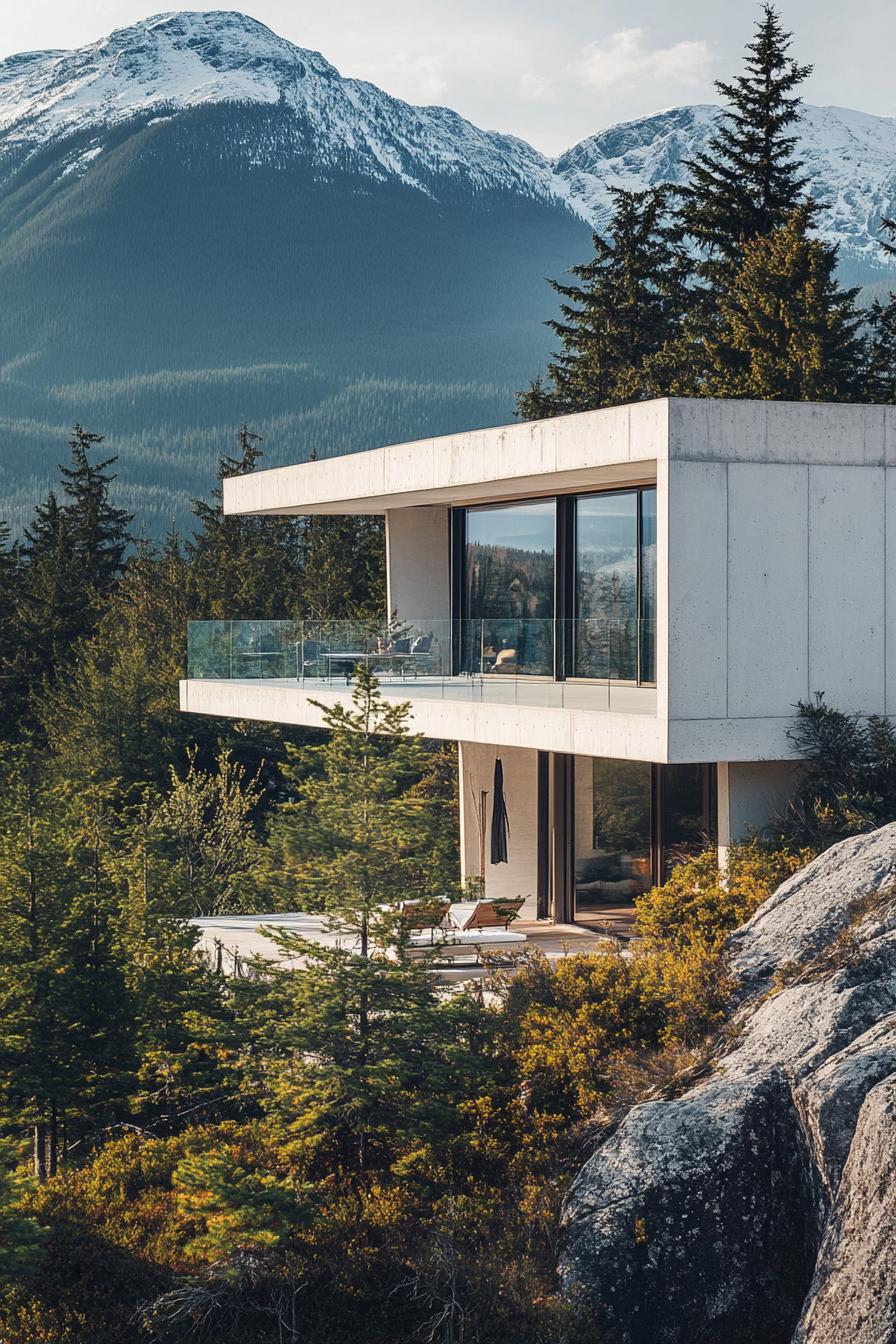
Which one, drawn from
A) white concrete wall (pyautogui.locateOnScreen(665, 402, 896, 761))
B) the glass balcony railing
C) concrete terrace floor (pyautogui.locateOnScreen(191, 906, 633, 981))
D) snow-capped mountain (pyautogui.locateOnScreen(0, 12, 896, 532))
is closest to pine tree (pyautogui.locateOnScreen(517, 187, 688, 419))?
the glass balcony railing

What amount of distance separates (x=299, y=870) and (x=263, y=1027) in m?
1.34

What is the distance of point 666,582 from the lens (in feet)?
52.5

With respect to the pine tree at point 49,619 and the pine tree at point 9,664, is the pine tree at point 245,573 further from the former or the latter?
the pine tree at point 9,664

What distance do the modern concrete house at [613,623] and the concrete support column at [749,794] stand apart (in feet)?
0.08

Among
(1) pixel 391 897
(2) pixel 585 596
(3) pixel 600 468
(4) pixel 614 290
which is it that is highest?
(4) pixel 614 290

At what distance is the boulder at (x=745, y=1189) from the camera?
9.66 meters

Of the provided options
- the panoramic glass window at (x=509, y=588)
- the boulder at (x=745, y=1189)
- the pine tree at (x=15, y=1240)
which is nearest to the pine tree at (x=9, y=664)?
the panoramic glass window at (x=509, y=588)

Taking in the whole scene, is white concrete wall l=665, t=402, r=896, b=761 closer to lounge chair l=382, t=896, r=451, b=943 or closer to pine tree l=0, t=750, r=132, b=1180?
lounge chair l=382, t=896, r=451, b=943

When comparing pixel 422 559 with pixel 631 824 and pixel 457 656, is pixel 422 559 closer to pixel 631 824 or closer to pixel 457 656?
pixel 457 656

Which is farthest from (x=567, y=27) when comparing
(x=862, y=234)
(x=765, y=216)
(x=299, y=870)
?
(x=862, y=234)

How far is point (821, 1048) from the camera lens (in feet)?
34.5

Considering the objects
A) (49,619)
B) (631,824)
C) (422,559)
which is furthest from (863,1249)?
(49,619)

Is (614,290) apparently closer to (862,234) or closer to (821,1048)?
(821,1048)

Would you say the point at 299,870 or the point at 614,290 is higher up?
the point at 614,290
